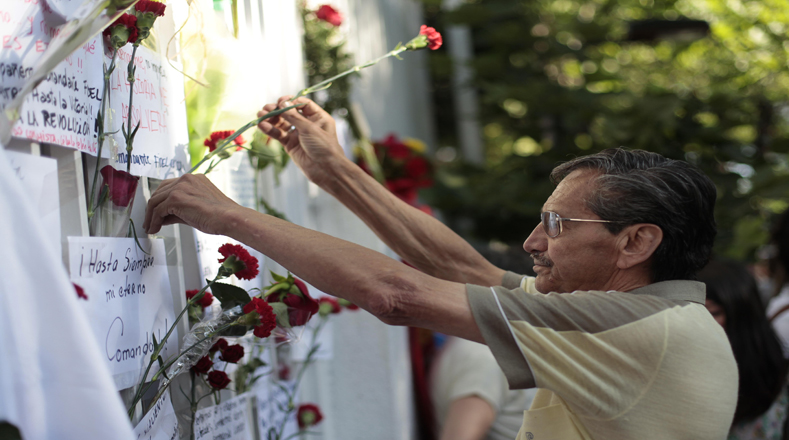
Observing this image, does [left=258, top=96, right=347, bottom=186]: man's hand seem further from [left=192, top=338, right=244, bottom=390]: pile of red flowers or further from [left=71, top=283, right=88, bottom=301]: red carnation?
[left=71, top=283, right=88, bottom=301]: red carnation

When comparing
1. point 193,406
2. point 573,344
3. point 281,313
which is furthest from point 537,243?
point 193,406

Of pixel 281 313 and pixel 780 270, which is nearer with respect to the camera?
pixel 281 313

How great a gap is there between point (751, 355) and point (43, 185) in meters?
2.43

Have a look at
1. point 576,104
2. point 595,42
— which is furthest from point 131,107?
point 595,42

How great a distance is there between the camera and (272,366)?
5.99ft

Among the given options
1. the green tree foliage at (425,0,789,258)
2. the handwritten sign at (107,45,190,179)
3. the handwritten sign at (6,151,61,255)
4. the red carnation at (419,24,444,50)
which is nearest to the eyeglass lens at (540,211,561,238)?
the red carnation at (419,24,444,50)

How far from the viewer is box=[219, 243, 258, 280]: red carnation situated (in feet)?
3.93

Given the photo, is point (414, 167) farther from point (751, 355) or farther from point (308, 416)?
point (751, 355)

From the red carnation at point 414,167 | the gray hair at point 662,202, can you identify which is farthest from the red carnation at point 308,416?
the red carnation at point 414,167

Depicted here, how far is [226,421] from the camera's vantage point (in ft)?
4.76

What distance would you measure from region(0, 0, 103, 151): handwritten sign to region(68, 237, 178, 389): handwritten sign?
17cm

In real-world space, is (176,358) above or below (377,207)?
below

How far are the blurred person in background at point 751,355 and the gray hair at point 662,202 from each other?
4.21 feet

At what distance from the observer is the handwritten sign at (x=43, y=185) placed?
2.93 feet
